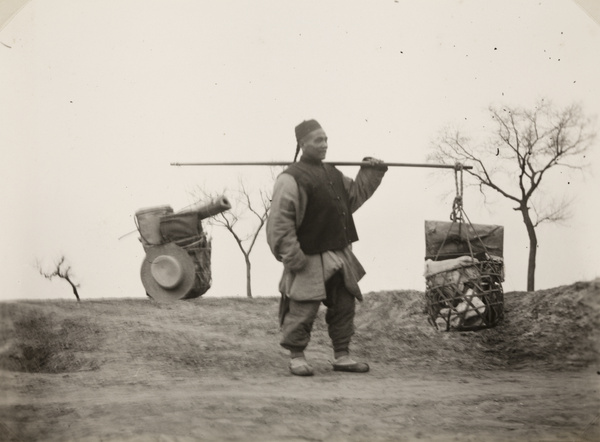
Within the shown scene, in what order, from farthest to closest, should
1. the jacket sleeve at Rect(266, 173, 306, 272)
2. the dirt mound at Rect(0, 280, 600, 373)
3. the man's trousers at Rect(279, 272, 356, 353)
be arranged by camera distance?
the dirt mound at Rect(0, 280, 600, 373)
the man's trousers at Rect(279, 272, 356, 353)
the jacket sleeve at Rect(266, 173, 306, 272)

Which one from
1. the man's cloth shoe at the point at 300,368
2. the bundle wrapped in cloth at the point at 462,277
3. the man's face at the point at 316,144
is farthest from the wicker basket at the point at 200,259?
the bundle wrapped in cloth at the point at 462,277

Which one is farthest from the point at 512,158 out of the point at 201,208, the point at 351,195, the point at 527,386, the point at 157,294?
the point at 157,294

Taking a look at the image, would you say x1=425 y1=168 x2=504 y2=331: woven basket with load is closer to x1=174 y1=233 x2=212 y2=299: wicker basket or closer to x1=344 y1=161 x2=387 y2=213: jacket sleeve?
x1=344 y1=161 x2=387 y2=213: jacket sleeve

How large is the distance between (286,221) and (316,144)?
1.66 ft

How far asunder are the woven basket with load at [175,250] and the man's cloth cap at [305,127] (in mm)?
580

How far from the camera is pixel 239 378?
4.80 m

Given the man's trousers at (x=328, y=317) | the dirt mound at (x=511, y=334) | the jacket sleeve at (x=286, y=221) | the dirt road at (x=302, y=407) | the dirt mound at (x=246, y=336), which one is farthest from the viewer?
the dirt mound at (x=511, y=334)

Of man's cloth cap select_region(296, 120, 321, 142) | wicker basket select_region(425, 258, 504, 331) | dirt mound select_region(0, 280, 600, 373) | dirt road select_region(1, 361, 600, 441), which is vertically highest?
man's cloth cap select_region(296, 120, 321, 142)

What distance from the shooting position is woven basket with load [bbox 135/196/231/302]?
4.94 metres

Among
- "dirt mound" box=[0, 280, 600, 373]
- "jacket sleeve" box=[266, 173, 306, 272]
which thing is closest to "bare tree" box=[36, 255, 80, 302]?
"dirt mound" box=[0, 280, 600, 373]

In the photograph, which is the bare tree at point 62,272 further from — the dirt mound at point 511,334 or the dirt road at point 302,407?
the dirt mound at point 511,334

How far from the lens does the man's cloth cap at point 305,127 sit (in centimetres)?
499

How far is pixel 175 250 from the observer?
496 centimetres

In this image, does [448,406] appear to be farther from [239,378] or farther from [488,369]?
[239,378]
